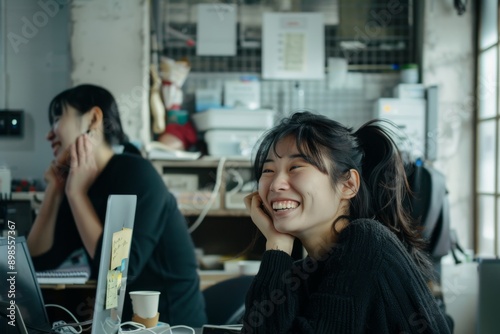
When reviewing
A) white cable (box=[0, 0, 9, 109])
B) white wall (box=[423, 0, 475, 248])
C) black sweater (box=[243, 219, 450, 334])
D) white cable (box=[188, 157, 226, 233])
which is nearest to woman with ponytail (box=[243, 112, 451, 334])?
black sweater (box=[243, 219, 450, 334])

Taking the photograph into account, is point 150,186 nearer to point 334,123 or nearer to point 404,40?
point 334,123

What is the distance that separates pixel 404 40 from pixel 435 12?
0.31 meters

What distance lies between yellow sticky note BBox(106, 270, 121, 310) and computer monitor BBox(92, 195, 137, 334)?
0.04ft

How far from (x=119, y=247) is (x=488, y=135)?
2.90 meters

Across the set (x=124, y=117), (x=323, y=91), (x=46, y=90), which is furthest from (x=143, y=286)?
(x=323, y=91)

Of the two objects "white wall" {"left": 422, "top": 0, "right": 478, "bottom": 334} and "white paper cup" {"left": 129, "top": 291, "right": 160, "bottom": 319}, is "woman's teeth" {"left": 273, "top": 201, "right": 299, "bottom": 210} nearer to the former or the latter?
"white paper cup" {"left": 129, "top": 291, "right": 160, "bottom": 319}

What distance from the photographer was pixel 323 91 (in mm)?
4285

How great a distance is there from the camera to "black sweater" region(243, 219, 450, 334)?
4.36 ft

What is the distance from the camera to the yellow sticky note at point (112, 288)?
4.58 feet

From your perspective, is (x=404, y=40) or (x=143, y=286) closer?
(x=143, y=286)

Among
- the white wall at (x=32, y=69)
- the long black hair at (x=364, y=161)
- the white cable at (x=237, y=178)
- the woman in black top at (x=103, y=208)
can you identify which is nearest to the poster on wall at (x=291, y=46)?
the white cable at (x=237, y=178)

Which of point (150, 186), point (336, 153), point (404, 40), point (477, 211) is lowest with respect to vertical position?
point (477, 211)

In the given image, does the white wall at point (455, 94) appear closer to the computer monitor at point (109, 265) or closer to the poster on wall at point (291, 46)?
the poster on wall at point (291, 46)

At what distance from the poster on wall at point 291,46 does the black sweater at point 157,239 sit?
2018 millimetres
